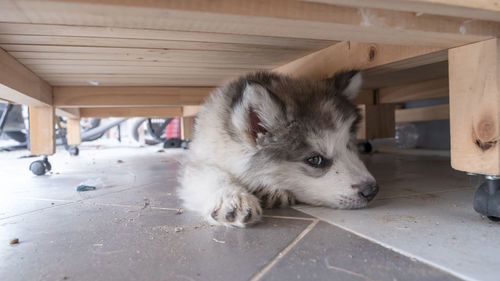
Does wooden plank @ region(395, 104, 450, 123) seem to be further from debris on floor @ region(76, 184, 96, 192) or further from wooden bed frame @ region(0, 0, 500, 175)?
debris on floor @ region(76, 184, 96, 192)

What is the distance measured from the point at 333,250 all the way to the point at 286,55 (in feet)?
6.80

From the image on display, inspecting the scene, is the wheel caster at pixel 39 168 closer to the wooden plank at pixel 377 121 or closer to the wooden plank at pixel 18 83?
the wooden plank at pixel 18 83

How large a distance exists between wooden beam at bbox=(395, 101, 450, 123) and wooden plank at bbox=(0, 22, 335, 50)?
10.9 ft

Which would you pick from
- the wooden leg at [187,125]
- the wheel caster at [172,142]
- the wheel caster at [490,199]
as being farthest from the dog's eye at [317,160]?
the wheel caster at [172,142]

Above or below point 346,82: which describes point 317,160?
below

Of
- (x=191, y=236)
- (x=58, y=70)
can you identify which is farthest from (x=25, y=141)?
(x=191, y=236)

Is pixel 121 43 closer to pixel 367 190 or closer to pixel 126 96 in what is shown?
pixel 126 96

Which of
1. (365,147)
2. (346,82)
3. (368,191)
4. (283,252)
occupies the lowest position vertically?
(283,252)

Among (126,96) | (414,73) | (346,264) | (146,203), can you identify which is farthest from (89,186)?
(414,73)

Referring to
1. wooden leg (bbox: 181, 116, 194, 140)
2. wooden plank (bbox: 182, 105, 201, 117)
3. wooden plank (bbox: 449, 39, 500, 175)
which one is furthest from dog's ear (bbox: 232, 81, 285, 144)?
wooden leg (bbox: 181, 116, 194, 140)

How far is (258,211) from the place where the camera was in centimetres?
173

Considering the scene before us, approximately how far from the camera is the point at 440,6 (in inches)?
48.2

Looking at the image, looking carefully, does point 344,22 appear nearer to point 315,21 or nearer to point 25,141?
point 315,21

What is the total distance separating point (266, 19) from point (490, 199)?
132cm
